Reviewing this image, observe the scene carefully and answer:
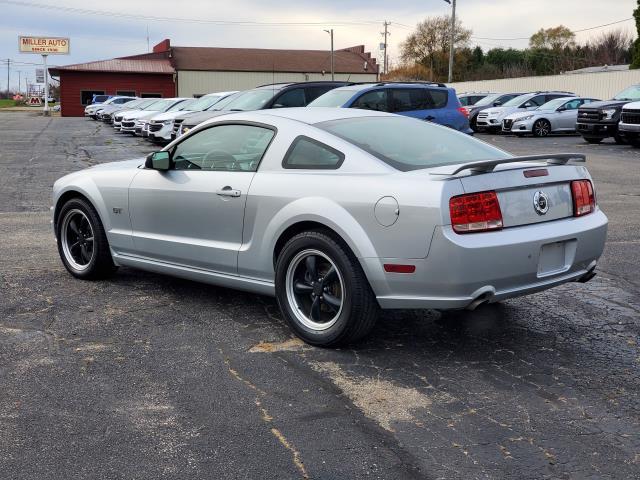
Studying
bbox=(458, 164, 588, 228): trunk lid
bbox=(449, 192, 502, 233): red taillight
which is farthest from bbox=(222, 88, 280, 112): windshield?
bbox=(449, 192, 502, 233): red taillight

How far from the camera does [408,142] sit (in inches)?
209

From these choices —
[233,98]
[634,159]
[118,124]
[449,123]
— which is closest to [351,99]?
[449,123]

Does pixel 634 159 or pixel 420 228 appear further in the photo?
pixel 634 159

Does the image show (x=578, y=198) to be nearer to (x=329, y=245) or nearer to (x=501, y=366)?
(x=501, y=366)

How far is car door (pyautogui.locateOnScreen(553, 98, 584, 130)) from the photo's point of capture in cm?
2962

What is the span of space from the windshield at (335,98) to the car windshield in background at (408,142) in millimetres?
9729

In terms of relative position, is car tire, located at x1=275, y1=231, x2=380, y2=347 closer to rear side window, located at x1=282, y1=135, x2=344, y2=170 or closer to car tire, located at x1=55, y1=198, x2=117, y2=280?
rear side window, located at x1=282, y1=135, x2=344, y2=170

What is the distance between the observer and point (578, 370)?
4.51m

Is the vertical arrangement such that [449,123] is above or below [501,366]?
above

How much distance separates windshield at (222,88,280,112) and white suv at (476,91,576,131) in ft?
52.6

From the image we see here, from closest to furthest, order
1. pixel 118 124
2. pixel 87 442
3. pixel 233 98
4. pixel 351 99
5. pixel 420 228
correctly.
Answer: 1. pixel 87 442
2. pixel 420 228
3. pixel 351 99
4. pixel 233 98
5. pixel 118 124

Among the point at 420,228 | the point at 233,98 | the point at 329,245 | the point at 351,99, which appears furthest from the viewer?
the point at 233,98

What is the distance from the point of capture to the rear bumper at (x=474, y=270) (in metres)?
4.36

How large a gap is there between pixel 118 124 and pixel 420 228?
33905 millimetres
